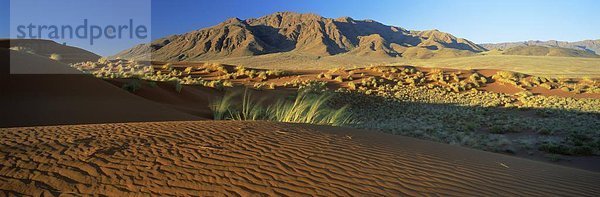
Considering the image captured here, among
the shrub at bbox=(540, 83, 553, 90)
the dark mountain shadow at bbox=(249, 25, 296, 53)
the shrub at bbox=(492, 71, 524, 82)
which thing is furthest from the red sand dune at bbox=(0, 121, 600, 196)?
the dark mountain shadow at bbox=(249, 25, 296, 53)

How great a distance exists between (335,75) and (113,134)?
755 inches

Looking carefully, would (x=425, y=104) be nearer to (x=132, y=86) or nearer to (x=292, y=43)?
(x=132, y=86)

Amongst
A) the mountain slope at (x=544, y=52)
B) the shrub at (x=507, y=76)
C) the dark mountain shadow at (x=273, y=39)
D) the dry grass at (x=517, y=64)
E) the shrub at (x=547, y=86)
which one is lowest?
the shrub at (x=547, y=86)

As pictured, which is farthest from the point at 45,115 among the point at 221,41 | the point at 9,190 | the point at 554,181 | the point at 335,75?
the point at 221,41

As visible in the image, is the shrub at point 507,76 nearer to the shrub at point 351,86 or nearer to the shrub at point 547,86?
the shrub at point 547,86

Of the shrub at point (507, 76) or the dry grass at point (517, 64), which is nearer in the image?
the shrub at point (507, 76)

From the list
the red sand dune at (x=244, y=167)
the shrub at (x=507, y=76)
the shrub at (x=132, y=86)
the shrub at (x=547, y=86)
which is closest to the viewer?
the red sand dune at (x=244, y=167)

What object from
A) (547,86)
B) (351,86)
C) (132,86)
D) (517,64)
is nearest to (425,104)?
(351,86)

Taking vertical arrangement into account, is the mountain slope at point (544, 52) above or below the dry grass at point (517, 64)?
above

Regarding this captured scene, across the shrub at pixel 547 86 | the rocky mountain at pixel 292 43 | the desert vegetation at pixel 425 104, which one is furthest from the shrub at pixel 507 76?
the rocky mountain at pixel 292 43

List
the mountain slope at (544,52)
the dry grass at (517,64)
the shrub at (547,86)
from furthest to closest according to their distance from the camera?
1. the mountain slope at (544,52)
2. the dry grass at (517,64)
3. the shrub at (547,86)

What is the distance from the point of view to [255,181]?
10.2ft

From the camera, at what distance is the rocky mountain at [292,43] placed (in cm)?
10281

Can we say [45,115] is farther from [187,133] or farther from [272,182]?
[272,182]
